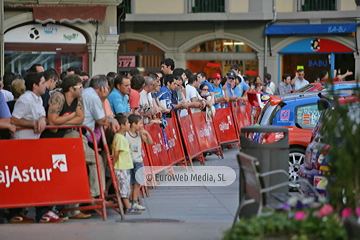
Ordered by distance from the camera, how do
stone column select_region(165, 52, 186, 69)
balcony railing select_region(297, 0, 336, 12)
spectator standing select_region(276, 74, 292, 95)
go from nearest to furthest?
spectator standing select_region(276, 74, 292, 95) < balcony railing select_region(297, 0, 336, 12) < stone column select_region(165, 52, 186, 69)

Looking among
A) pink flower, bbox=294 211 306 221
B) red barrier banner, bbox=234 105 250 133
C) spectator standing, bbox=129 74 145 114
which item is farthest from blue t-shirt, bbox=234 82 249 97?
pink flower, bbox=294 211 306 221

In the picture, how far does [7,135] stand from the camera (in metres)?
8.38

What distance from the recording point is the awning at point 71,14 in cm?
2130

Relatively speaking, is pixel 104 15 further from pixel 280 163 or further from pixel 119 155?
pixel 280 163

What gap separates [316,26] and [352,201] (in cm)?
2639

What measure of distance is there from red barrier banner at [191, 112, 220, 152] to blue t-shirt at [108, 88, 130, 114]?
14.0 feet

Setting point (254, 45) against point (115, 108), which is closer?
point (115, 108)

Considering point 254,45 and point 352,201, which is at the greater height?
point 254,45

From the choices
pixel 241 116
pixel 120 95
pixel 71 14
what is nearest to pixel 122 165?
pixel 120 95

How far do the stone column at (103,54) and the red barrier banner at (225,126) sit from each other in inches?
244

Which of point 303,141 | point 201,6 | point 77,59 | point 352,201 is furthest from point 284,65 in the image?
point 352,201

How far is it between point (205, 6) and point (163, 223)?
24.6m

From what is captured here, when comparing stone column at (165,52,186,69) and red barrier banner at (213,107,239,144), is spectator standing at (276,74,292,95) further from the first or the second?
stone column at (165,52,186,69)

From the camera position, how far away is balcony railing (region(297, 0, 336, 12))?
103ft
